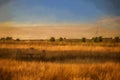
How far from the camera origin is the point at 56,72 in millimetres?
4258

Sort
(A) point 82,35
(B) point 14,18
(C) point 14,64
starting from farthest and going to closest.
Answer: (A) point 82,35, (B) point 14,18, (C) point 14,64

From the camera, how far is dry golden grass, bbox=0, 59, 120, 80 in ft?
13.2

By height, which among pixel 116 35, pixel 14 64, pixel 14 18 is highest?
pixel 14 18

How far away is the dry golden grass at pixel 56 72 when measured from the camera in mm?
4027

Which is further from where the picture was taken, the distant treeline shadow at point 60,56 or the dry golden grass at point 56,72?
the distant treeline shadow at point 60,56

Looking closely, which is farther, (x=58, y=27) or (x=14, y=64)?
(x=58, y=27)

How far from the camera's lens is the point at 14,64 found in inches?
188

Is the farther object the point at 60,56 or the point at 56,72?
the point at 60,56

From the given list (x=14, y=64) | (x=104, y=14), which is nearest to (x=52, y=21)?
(x=104, y=14)

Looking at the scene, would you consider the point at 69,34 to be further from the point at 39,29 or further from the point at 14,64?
the point at 14,64

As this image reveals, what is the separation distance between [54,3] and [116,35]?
130cm

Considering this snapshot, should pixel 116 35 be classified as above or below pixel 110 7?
below

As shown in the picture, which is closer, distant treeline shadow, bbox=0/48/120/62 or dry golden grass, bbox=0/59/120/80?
dry golden grass, bbox=0/59/120/80

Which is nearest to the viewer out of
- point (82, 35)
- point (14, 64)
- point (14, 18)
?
point (14, 64)
